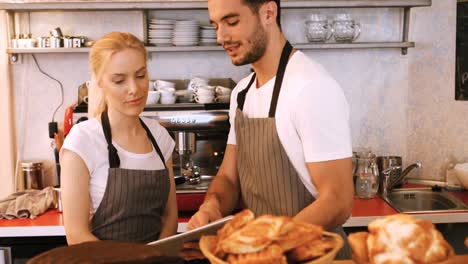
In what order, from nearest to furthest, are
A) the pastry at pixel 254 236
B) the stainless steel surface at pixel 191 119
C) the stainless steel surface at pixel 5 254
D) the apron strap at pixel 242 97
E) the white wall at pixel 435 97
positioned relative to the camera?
the pastry at pixel 254 236
the apron strap at pixel 242 97
the stainless steel surface at pixel 5 254
the stainless steel surface at pixel 191 119
the white wall at pixel 435 97

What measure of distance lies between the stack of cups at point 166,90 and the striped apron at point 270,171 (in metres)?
1.39

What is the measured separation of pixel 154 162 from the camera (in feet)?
7.06

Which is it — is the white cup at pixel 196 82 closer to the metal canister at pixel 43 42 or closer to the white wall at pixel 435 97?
the metal canister at pixel 43 42

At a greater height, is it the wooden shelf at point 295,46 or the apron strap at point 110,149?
the wooden shelf at point 295,46

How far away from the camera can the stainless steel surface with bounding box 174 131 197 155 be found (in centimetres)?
340

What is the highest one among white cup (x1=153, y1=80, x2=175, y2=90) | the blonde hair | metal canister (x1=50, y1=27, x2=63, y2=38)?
metal canister (x1=50, y1=27, x2=63, y2=38)

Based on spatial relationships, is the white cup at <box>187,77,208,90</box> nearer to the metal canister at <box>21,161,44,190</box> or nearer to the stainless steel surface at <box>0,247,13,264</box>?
the metal canister at <box>21,161,44,190</box>

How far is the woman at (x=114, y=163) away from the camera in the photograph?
1965mm

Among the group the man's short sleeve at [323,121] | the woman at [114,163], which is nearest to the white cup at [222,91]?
the woman at [114,163]

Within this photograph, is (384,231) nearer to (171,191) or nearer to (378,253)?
(378,253)

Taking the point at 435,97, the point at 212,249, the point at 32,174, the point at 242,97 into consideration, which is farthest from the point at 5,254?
the point at 435,97

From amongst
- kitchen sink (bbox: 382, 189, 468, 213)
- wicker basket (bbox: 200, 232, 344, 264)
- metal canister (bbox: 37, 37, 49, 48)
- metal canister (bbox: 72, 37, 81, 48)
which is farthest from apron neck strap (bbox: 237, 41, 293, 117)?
metal canister (bbox: 37, 37, 49, 48)

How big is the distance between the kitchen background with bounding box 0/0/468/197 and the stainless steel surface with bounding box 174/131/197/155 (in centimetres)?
67

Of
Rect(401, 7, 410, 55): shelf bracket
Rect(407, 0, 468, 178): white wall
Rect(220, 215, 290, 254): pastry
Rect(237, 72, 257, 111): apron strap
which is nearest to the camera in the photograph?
Rect(220, 215, 290, 254): pastry
